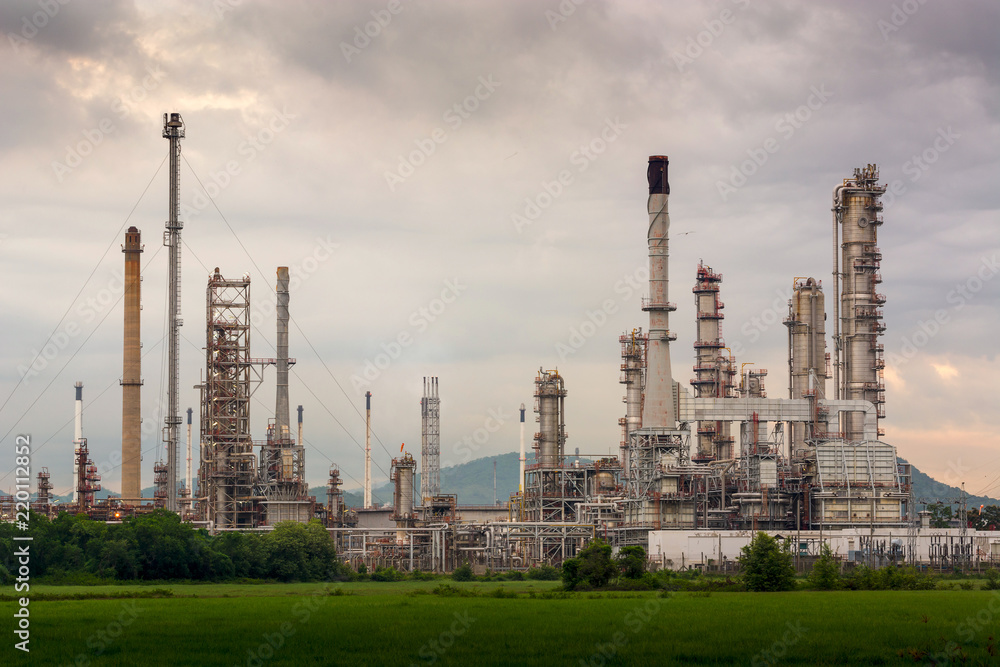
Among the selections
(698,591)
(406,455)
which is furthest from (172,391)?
(698,591)

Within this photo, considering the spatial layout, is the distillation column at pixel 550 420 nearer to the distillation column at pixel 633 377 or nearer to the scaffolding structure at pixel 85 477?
the distillation column at pixel 633 377

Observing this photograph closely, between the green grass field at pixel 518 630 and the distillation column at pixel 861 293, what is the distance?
52125 millimetres

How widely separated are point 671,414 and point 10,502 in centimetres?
5701

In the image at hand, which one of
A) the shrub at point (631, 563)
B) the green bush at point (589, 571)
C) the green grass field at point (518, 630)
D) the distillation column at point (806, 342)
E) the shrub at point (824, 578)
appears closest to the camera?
the green grass field at point (518, 630)

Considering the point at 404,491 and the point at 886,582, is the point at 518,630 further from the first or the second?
the point at 404,491

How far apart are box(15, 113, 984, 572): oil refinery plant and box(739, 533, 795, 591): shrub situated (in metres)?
25.9

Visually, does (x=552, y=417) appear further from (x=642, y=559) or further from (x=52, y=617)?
(x=52, y=617)

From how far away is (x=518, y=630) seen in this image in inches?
1639

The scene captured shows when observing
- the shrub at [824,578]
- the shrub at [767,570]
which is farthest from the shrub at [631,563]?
the shrub at [824,578]

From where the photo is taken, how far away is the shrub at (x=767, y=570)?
6456 centimetres

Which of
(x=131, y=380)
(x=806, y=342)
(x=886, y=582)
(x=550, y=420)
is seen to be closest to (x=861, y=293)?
(x=806, y=342)

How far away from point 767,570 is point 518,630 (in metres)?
26.5

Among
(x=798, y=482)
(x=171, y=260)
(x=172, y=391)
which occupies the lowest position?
(x=798, y=482)

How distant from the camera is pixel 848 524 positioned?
96.3 m
